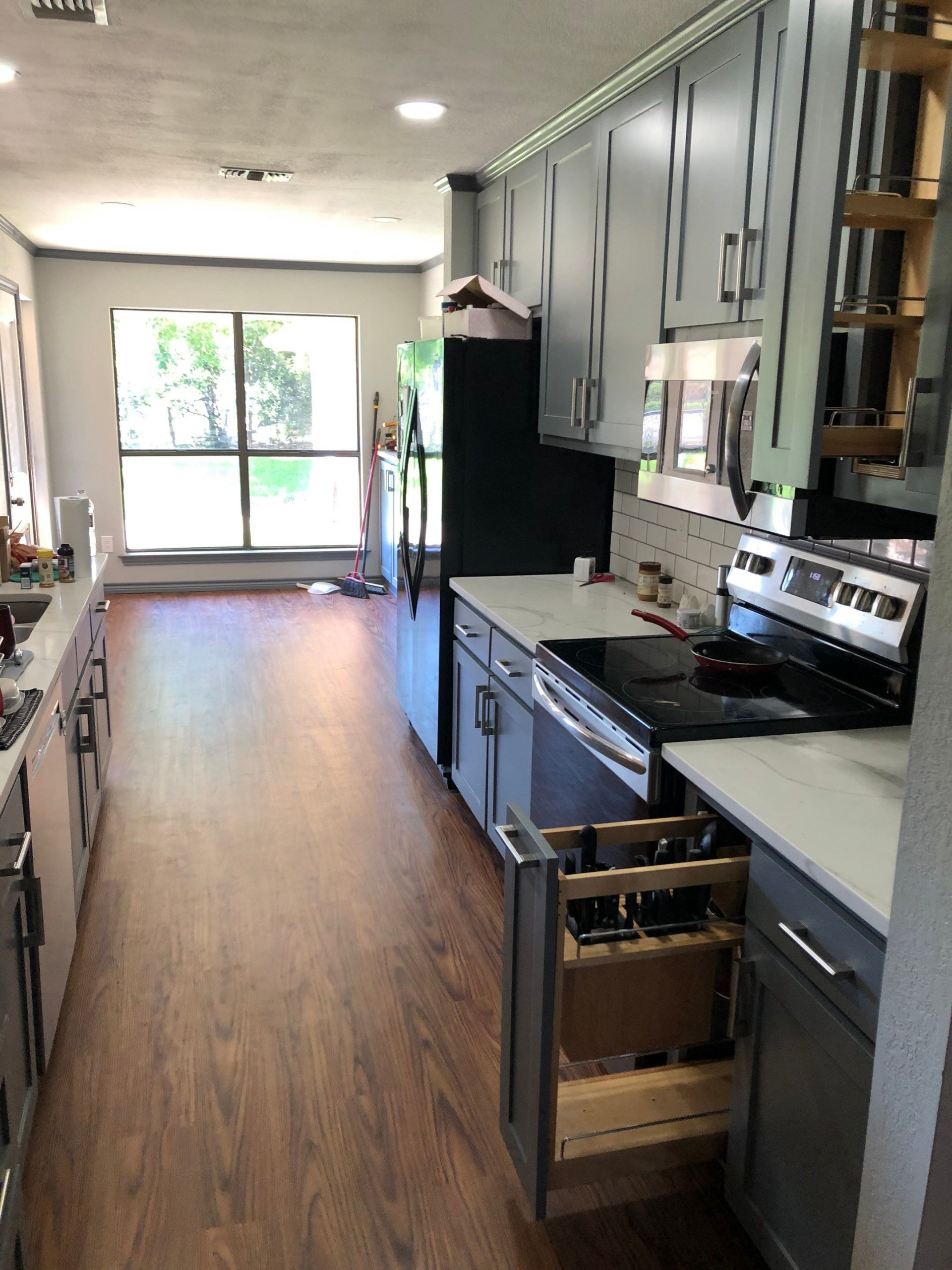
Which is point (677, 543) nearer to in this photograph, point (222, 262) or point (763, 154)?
point (763, 154)

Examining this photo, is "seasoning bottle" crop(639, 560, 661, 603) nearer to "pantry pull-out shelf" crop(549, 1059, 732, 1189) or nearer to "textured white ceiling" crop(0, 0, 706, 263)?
"textured white ceiling" crop(0, 0, 706, 263)

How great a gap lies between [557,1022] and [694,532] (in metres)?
1.87

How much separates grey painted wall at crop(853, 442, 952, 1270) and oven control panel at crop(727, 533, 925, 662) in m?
0.87

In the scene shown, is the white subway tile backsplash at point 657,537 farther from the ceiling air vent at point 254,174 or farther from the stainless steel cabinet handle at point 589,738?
the ceiling air vent at point 254,174

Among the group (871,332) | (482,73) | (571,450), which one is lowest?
(571,450)

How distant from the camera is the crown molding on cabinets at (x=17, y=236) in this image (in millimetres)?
5621

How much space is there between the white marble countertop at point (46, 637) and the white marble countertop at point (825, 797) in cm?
128

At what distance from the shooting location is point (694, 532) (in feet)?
10.4

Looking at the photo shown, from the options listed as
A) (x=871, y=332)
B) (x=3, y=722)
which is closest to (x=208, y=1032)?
(x=3, y=722)

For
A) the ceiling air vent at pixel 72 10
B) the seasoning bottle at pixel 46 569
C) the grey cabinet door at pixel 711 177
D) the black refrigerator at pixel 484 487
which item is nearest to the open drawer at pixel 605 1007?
the grey cabinet door at pixel 711 177

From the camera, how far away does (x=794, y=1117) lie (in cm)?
156

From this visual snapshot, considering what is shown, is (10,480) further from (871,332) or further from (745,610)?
(871,332)

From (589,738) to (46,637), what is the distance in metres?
1.60

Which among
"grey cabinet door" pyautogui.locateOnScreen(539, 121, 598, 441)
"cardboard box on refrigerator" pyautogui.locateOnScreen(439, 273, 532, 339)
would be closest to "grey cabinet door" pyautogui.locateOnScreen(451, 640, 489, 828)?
"grey cabinet door" pyautogui.locateOnScreen(539, 121, 598, 441)
